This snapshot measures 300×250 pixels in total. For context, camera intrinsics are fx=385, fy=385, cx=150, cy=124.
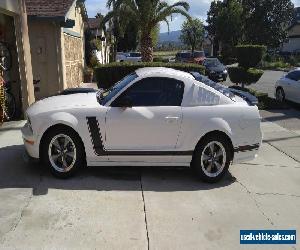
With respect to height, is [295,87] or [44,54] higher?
[44,54]

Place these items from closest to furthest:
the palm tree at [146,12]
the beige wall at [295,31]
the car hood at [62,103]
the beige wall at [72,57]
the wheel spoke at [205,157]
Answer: the car hood at [62,103], the wheel spoke at [205,157], the beige wall at [72,57], the palm tree at [146,12], the beige wall at [295,31]

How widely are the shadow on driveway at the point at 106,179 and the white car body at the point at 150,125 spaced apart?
0.28m

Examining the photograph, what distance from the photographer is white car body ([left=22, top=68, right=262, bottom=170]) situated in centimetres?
575

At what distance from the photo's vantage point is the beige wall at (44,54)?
44.3 ft

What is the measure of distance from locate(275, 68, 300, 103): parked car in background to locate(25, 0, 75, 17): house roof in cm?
840

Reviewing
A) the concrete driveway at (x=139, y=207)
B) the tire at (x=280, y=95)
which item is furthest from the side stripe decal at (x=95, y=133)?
the tire at (x=280, y=95)

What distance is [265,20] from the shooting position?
53.3 m

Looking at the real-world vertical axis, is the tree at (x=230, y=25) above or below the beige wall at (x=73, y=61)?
above

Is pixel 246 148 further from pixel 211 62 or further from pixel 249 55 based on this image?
pixel 211 62

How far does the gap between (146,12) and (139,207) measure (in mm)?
16409

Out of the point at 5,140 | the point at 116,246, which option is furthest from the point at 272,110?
the point at 116,246

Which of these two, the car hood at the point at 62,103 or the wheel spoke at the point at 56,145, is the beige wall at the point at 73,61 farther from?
the wheel spoke at the point at 56,145

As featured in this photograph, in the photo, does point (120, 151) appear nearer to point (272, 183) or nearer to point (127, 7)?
point (272, 183)

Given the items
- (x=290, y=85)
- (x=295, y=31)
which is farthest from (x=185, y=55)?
(x=295, y=31)
